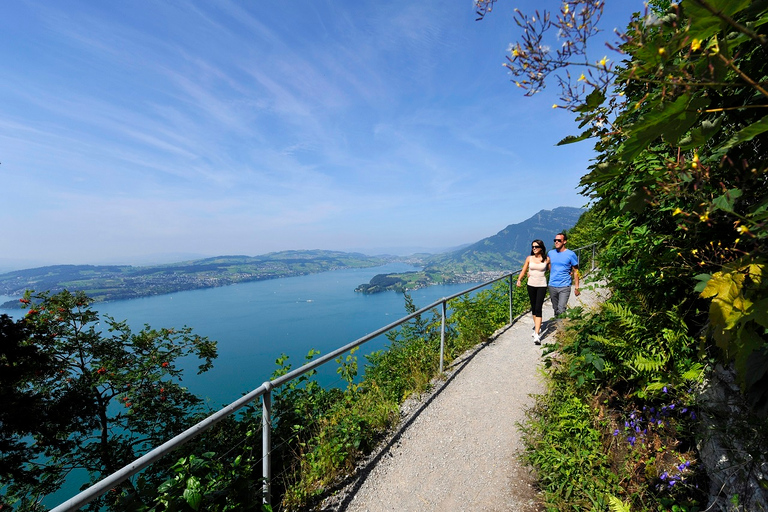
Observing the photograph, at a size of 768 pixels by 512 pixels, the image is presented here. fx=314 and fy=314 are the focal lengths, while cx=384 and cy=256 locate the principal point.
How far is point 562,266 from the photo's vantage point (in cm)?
610

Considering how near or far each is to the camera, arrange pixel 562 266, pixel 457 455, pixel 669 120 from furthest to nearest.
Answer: pixel 562 266 → pixel 457 455 → pixel 669 120

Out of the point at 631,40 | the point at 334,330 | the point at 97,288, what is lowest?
the point at 334,330

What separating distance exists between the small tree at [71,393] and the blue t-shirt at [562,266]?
406 inches

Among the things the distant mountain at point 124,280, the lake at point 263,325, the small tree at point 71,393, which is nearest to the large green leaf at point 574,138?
the small tree at point 71,393

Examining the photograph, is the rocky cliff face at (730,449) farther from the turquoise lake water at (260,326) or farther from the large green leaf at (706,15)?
the turquoise lake water at (260,326)

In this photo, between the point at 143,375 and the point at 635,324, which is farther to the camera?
the point at 143,375

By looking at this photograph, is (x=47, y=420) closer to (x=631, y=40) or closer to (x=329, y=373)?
(x=631, y=40)

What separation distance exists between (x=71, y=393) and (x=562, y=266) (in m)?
12.3

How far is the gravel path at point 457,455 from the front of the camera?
2.95 m

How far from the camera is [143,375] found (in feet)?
31.0

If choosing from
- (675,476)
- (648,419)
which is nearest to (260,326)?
(648,419)

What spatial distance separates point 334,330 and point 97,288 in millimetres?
104198

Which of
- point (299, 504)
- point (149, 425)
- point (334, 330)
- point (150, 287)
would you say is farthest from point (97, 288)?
point (299, 504)

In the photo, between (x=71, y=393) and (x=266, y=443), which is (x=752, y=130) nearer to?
(x=266, y=443)
